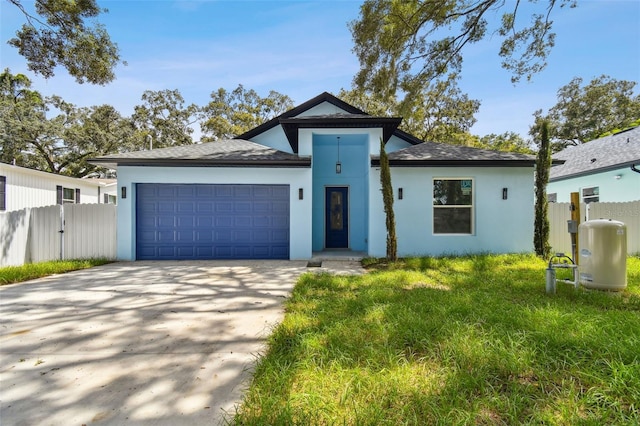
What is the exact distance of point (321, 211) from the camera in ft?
32.9

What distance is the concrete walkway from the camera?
2.09 m

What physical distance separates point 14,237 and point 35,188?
7905 mm

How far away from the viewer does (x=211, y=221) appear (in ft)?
28.1

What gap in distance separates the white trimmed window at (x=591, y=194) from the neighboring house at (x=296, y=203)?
6427 mm

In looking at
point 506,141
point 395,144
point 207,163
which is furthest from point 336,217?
point 506,141

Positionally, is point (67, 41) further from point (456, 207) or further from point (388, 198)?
point (456, 207)

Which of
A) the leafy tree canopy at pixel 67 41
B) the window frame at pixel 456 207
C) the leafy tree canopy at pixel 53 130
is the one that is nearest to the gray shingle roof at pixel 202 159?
the leafy tree canopy at pixel 67 41

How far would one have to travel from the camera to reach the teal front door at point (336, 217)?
10.1m

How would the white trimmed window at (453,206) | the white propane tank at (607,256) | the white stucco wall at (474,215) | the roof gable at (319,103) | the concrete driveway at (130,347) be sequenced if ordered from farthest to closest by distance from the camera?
the roof gable at (319,103) < the white trimmed window at (453,206) < the white stucco wall at (474,215) < the white propane tank at (607,256) < the concrete driveway at (130,347)

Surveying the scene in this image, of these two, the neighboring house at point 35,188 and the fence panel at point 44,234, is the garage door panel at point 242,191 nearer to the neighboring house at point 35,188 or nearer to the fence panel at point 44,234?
the fence panel at point 44,234

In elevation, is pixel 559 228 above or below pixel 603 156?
below

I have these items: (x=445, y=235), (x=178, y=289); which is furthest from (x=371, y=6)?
(x=178, y=289)

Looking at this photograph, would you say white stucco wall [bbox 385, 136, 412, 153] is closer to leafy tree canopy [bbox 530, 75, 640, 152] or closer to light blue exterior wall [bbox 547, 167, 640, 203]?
light blue exterior wall [bbox 547, 167, 640, 203]

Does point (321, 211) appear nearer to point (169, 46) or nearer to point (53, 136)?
point (169, 46)
